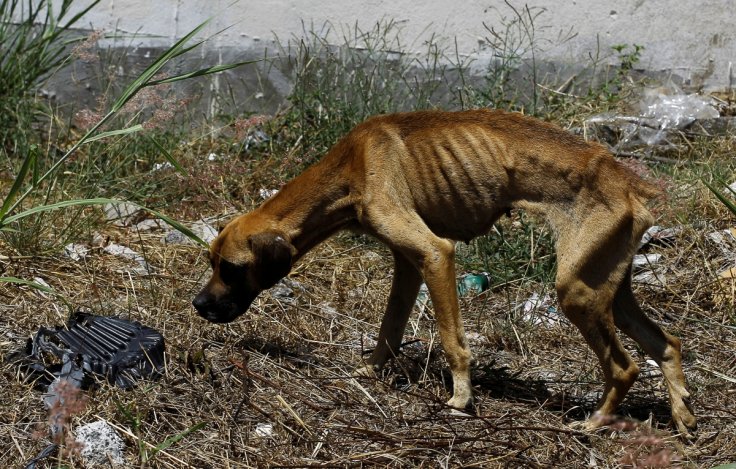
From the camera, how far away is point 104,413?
465 cm

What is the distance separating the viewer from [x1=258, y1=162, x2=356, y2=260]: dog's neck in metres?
5.34

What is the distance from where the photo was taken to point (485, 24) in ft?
29.1

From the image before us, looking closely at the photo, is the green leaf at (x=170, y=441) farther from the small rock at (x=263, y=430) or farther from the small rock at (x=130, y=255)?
the small rock at (x=130, y=255)

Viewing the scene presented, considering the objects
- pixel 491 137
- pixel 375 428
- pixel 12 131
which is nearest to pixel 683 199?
pixel 491 137

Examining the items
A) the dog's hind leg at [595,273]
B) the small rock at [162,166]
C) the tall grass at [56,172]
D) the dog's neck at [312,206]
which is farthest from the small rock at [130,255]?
the dog's hind leg at [595,273]

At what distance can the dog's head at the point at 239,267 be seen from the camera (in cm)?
523

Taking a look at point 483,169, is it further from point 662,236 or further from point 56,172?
point 56,172

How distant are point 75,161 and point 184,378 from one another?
9.88 ft

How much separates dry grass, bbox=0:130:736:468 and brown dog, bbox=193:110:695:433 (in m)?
0.26

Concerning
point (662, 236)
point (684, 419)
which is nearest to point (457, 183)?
point (684, 419)

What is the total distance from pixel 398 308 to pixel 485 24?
155 inches

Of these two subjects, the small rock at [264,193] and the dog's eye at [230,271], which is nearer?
the dog's eye at [230,271]

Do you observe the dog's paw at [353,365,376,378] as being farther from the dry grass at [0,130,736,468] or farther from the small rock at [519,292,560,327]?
the small rock at [519,292,560,327]

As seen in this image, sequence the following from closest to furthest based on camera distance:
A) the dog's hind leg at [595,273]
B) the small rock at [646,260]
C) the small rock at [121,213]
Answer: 1. the dog's hind leg at [595,273]
2. the small rock at [646,260]
3. the small rock at [121,213]
